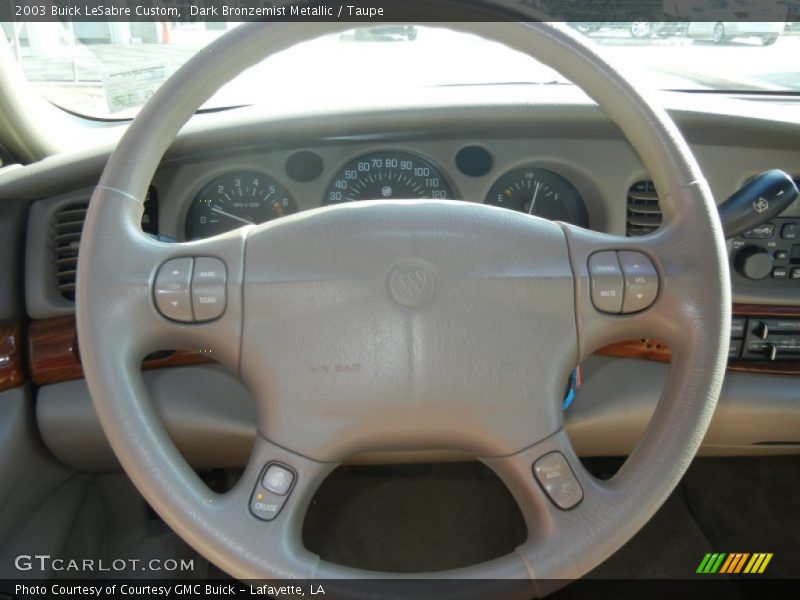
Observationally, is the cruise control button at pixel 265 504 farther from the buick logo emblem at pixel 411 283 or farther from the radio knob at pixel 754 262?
the radio knob at pixel 754 262

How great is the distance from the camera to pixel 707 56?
1.75 meters

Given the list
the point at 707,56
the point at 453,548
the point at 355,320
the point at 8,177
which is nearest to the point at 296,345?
the point at 355,320

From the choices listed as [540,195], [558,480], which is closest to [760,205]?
[540,195]

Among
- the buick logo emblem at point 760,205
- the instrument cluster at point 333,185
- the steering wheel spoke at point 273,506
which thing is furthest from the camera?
the instrument cluster at point 333,185

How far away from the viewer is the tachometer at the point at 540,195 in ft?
4.96

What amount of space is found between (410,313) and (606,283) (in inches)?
10.3

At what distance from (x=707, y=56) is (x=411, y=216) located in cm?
116

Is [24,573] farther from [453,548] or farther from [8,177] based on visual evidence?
[453,548]

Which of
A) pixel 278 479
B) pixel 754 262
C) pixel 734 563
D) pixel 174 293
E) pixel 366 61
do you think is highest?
pixel 366 61

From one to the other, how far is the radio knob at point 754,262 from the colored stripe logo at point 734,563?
0.86 metres

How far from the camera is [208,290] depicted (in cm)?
94

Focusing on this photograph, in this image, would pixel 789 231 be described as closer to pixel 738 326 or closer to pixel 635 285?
pixel 738 326

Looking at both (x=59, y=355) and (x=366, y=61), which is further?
(x=366, y=61)

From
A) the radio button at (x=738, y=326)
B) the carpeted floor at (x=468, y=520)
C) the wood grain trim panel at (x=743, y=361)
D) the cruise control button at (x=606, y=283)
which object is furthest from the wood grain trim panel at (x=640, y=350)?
the carpeted floor at (x=468, y=520)
